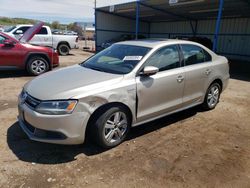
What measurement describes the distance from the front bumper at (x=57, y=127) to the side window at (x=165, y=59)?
1465 millimetres

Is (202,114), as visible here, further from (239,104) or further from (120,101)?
(120,101)

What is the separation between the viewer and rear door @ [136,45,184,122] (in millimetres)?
3588

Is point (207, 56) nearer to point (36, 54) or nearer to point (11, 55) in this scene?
point (36, 54)

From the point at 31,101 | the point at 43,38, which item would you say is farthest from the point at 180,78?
the point at 43,38

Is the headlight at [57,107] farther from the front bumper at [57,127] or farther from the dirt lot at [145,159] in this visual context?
the dirt lot at [145,159]

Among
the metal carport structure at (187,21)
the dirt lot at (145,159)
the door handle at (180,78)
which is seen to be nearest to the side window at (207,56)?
the door handle at (180,78)

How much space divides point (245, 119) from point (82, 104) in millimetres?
3702

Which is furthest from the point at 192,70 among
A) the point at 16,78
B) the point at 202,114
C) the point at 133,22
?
the point at 133,22

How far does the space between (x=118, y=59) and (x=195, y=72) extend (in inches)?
61.6

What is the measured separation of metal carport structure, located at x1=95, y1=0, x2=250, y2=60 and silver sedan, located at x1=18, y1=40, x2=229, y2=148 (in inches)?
372

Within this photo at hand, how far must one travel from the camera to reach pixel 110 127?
3.34 meters

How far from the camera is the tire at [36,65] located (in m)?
7.90

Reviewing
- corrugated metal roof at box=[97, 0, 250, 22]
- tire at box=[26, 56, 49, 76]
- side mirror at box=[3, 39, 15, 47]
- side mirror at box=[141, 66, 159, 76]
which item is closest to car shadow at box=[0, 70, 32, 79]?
tire at box=[26, 56, 49, 76]

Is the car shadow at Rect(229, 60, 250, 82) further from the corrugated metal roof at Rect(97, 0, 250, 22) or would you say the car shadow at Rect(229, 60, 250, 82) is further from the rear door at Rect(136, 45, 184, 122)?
the rear door at Rect(136, 45, 184, 122)
